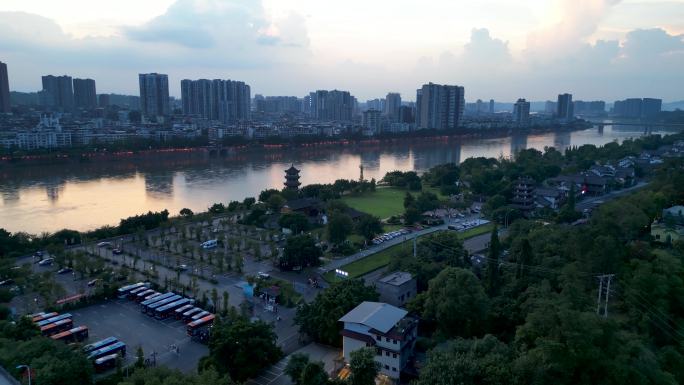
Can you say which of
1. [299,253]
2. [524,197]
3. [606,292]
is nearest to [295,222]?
[299,253]

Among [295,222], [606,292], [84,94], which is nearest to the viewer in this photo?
[606,292]

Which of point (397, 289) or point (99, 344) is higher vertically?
point (397, 289)

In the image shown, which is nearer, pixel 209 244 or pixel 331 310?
pixel 331 310

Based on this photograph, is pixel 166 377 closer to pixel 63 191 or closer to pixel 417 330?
pixel 417 330

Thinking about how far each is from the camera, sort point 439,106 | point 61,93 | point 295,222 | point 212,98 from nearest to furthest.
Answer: point 295,222 < point 439,106 < point 212,98 < point 61,93

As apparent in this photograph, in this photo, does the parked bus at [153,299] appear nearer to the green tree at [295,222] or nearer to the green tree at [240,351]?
the green tree at [240,351]

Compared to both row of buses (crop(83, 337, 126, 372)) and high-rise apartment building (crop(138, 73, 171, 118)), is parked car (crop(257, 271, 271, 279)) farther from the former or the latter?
high-rise apartment building (crop(138, 73, 171, 118))

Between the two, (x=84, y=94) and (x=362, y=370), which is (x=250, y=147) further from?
(x=84, y=94)
